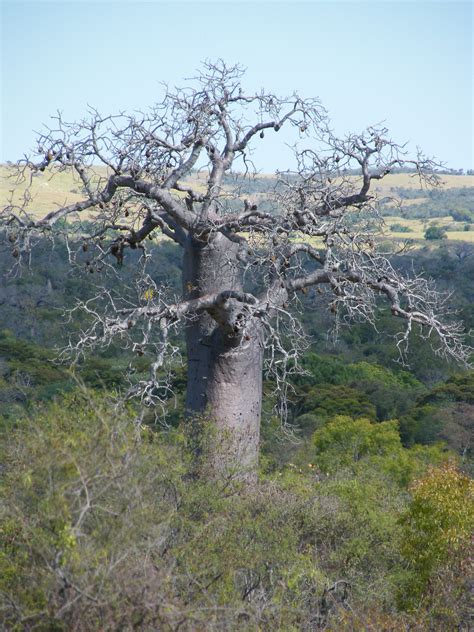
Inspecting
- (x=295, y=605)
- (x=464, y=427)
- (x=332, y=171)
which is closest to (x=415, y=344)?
(x=464, y=427)

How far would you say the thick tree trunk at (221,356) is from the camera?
7.35 metres

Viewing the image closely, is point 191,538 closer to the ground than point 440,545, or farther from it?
farther from it

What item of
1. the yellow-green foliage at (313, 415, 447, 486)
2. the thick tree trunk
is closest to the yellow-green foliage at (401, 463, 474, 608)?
the thick tree trunk

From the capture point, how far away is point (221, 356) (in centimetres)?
737

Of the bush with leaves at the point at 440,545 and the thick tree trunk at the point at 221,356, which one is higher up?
the thick tree trunk at the point at 221,356

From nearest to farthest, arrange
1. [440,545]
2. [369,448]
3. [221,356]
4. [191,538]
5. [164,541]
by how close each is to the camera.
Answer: [164,541], [191,538], [440,545], [221,356], [369,448]

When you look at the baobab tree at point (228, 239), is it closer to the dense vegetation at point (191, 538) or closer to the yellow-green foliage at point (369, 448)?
the dense vegetation at point (191, 538)

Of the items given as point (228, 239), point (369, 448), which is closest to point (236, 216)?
point (228, 239)

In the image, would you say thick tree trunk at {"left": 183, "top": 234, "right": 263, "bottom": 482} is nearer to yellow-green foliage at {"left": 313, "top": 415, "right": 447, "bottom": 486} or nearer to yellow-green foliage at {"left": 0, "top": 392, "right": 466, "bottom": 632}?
yellow-green foliage at {"left": 0, "top": 392, "right": 466, "bottom": 632}

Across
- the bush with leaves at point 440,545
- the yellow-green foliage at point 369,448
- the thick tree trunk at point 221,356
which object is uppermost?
the thick tree trunk at point 221,356

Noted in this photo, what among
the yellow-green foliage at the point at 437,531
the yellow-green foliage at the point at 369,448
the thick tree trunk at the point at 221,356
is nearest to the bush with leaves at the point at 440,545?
the yellow-green foliage at the point at 437,531

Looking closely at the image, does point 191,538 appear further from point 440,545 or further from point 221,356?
point 221,356

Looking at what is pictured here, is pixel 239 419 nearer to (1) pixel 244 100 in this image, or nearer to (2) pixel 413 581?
(2) pixel 413 581

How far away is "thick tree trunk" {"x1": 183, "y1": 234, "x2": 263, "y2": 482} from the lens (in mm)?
7348
